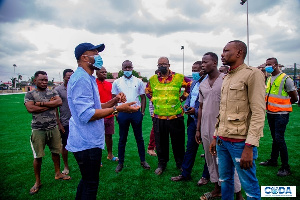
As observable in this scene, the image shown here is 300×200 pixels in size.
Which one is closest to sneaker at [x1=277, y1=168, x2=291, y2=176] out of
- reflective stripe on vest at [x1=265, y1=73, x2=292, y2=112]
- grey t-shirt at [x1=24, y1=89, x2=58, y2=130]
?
reflective stripe on vest at [x1=265, y1=73, x2=292, y2=112]

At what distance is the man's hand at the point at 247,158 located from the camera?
1963 mm

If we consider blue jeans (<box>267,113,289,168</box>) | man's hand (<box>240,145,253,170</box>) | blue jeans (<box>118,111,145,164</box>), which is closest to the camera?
man's hand (<box>240,145,253,170</box>)

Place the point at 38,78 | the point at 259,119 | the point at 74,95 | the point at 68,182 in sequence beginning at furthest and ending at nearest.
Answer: the point at 68,182, the point at 38,78, the point at 74,95, the point at 259,119

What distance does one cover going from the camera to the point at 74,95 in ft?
6.93

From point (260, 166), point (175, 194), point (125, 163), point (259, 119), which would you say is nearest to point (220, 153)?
point (259, 119)

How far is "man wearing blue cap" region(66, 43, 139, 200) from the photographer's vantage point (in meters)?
2.10

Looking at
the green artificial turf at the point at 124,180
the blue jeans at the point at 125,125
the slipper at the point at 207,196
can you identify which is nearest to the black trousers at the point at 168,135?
the green artificial turf at the point at 124,180

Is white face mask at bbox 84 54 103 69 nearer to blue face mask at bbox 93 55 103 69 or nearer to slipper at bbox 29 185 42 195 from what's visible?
blue face mask at bbox 93 55 103 69

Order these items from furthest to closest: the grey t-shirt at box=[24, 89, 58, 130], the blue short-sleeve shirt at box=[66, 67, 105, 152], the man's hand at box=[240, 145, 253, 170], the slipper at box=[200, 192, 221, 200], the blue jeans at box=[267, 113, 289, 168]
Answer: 1. the blue jeans at box=[267, 113, 289, 168]
2. the grey t-shirt at box=[24, 89, 58, 130]
3. the slipper at box=[200, 192, 221, 200]
4. the blue short-sleeve shirt at box=[66, 67, 105, 152]
5. the man's hand at box=[240, 145, 253, 170]

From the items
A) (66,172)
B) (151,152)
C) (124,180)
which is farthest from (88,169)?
(151,152)

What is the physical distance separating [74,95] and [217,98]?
199 centimetres

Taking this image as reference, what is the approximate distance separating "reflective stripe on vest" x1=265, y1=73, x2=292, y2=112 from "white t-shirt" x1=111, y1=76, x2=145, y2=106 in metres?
2.76

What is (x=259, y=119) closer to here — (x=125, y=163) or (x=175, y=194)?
(x=175, y=194)

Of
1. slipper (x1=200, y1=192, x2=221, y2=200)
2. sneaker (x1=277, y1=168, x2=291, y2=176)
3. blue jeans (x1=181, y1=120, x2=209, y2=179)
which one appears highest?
blue jeans (x1=181, y1=120, x2=209, y2=179)
